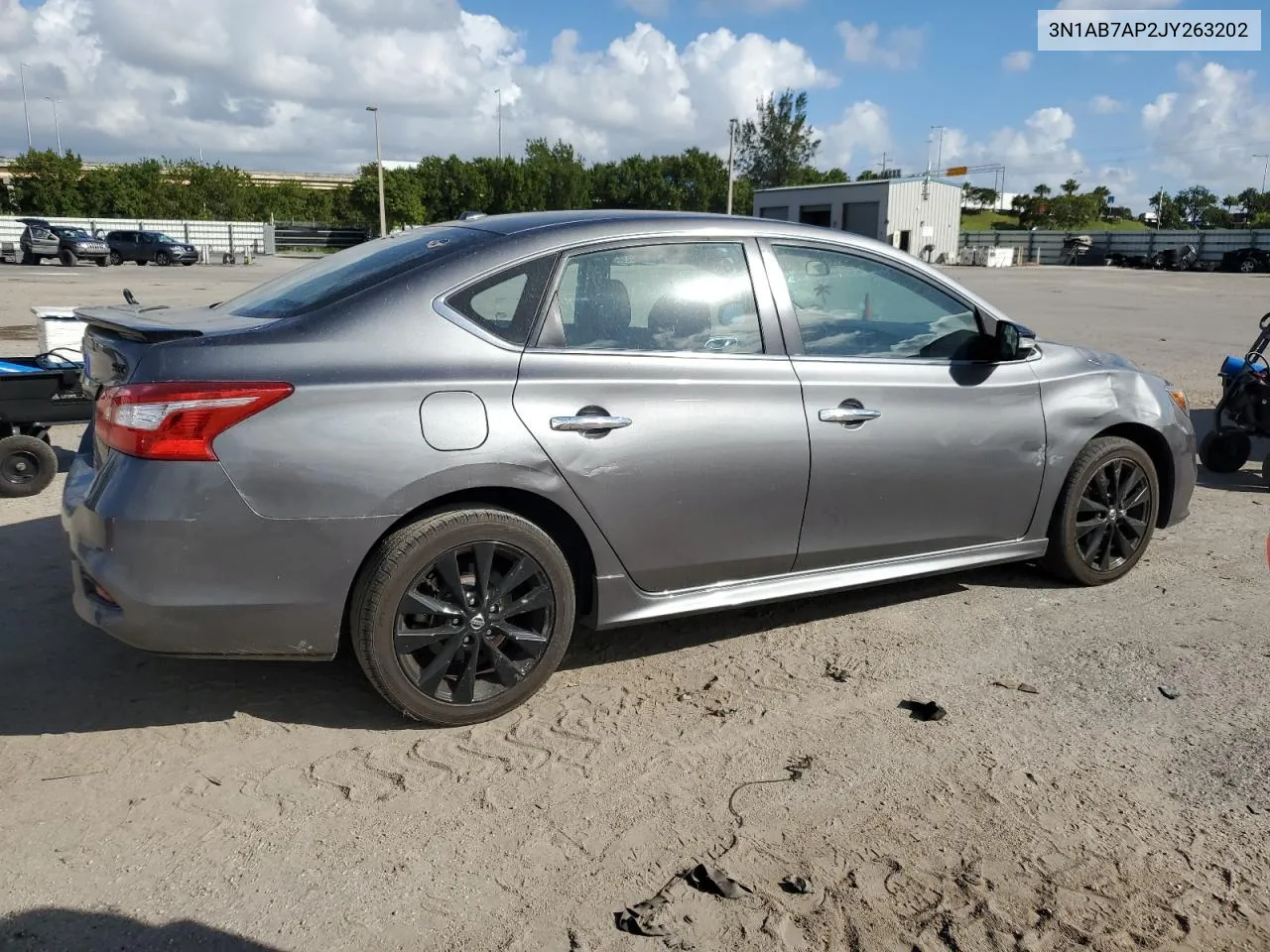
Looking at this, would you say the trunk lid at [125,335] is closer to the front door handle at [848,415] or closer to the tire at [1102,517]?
the front door handle at [848,415]

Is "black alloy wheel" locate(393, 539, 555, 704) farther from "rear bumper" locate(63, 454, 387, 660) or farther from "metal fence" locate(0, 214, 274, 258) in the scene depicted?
"metal fence" locate(0, 214, 274, 258)

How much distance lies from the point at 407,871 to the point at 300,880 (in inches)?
10.8

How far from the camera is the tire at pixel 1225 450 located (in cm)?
763

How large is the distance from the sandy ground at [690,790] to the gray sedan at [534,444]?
1.13 feet

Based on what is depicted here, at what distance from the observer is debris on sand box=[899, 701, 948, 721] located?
3.69 metres

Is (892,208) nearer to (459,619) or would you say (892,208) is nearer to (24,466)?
(24,466)

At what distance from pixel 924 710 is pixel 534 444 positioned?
5.59ft

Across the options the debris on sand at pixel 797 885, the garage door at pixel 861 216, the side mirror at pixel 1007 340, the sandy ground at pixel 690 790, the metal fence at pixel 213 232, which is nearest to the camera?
the sandy ground at pixel 690 790

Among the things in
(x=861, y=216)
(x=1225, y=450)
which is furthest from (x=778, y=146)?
(x=1225, y=450)

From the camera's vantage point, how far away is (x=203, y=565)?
3139 millimetres

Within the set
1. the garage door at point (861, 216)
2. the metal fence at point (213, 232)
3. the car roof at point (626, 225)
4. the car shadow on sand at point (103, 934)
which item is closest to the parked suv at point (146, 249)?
the metal fence at point (213, 232)

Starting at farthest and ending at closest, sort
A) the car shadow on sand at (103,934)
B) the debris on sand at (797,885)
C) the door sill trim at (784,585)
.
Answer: the door sill trim at (784,585), the debris on sand at (797,885), the car shadow on sand at (103,934)

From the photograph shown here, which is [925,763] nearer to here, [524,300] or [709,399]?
[709,399]

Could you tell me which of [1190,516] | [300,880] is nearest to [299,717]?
[300,880]
